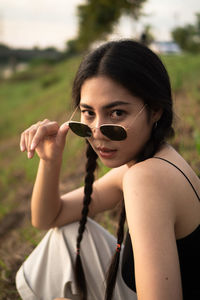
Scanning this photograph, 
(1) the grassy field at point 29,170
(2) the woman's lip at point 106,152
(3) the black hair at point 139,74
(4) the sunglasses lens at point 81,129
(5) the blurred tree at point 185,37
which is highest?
(3) the black hair at point 139,74

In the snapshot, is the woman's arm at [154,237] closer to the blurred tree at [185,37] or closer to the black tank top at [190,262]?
the black tank top at [190,262]

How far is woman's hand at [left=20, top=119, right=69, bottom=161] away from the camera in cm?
194

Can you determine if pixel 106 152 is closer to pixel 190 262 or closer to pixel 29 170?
pixel 190 262

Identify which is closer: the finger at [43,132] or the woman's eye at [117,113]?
the woman's eye at [117,113]

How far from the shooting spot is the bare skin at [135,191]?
127 centimetres

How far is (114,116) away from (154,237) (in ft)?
1.86

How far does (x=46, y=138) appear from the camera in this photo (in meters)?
2.06

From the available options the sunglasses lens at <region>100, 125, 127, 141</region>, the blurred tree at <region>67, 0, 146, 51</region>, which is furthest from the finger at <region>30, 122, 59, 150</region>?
the blurred tree at <region>67, 0, 146, 51</region>

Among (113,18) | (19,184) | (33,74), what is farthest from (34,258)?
(33,74)

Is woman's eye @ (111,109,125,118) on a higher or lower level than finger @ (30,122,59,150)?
higher

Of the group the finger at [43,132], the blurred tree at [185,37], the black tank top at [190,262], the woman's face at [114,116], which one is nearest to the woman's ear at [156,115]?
the woman's face at [114,116]

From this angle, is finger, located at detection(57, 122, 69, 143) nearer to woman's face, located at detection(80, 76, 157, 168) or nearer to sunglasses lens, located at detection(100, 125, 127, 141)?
woman's face, located at detection(80, 76, 157, 168)

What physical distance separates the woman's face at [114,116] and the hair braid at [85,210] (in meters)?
0.34

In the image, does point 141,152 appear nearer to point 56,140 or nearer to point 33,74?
point 56,140
